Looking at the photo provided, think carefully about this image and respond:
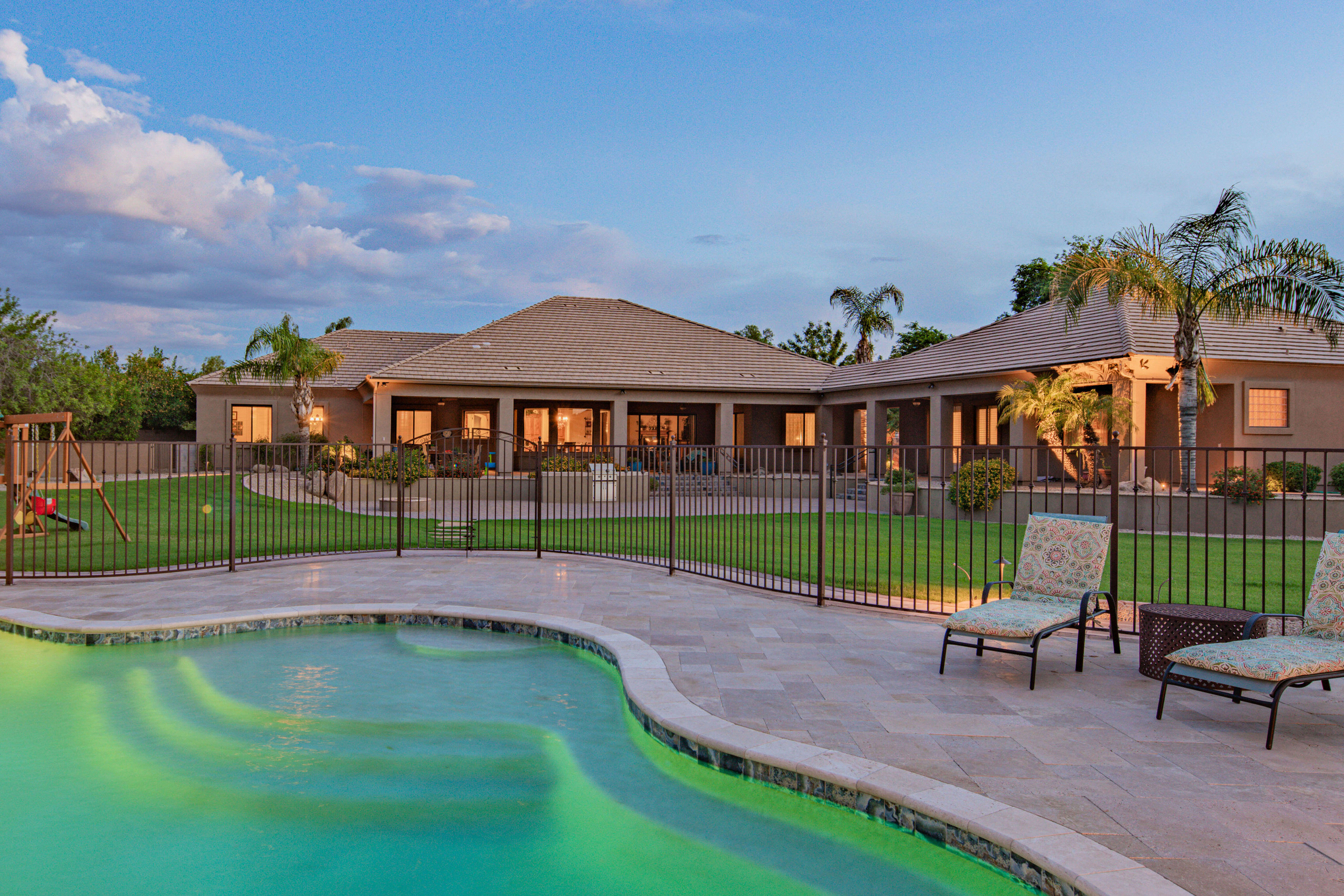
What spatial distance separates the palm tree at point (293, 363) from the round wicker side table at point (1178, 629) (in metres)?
22.7

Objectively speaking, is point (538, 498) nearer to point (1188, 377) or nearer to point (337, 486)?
point (337, 486)

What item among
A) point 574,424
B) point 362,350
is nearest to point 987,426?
point 574,424

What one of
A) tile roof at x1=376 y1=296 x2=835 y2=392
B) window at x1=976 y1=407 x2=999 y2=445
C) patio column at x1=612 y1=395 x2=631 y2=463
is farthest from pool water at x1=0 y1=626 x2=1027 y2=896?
window at x1=976 y1=407 x2=999 y2=445

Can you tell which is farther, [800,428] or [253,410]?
[800,428]

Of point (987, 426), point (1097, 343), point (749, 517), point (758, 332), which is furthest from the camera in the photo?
point (758, 332)

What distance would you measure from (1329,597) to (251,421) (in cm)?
3093

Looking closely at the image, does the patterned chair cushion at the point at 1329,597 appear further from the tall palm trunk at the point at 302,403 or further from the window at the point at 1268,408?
the tall palm trunk at the point at 302,403

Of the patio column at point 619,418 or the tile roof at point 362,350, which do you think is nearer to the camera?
the patio column at point 619,418

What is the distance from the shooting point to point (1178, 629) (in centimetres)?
526

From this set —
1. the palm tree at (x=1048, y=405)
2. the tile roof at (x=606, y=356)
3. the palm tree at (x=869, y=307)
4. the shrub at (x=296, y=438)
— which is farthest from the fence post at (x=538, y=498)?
the palm tree at (x=869, y=307)

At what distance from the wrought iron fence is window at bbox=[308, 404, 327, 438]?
329 cm

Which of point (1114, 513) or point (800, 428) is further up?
point (800, 428)

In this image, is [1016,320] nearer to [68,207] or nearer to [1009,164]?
[1009,164]

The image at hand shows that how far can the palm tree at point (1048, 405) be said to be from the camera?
17.7 metres
